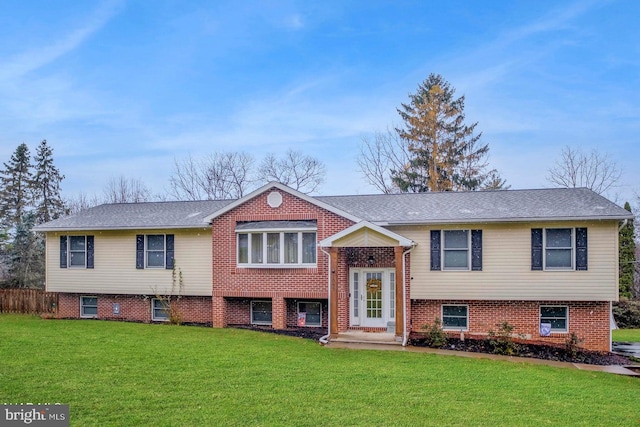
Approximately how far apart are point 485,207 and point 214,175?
85.0 ft

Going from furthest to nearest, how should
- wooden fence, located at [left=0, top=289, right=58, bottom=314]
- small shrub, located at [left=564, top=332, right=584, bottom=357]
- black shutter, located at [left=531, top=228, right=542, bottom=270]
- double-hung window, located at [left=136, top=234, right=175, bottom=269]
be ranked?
wooden fence, located at [left=0, top=289, right=58, bottom=314]
double-hung window, located at [left=136, top=234, right=175, bottom=269]
black shutter, located at [left=531, top=228, right=542, bottom=270]
small shrub, located at [left=564, top=332, right=584, bottom=357]

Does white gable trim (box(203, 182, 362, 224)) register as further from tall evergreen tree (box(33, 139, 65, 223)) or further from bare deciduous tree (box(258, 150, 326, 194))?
tall evergreen tree (box(33, 139, 65, 223))

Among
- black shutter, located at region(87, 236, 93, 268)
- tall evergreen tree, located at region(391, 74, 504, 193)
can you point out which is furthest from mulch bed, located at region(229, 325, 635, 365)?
tall evergreen tree, located at region(391, 74, 504, 193)

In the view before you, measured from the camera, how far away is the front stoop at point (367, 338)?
14.2 meters

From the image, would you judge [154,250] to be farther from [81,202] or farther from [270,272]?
[81,202]

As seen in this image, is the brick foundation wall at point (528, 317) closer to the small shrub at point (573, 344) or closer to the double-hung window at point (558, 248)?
the small shrub at point (573, 344)

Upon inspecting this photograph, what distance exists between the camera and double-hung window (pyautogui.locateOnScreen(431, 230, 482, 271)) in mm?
15570

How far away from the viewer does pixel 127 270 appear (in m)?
18.4

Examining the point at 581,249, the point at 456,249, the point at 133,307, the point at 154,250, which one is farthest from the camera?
the point at 133,307

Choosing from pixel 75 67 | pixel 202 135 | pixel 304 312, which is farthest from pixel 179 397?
pixel 202 135

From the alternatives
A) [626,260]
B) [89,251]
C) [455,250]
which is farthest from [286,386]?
[626,260]

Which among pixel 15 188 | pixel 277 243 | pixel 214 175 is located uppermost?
pixel 214 175

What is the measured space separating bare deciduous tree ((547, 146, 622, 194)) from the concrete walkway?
20.5 m

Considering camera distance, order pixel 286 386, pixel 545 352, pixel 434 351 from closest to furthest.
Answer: pixel 286 386
pixel 434 351
pixel 545 352
